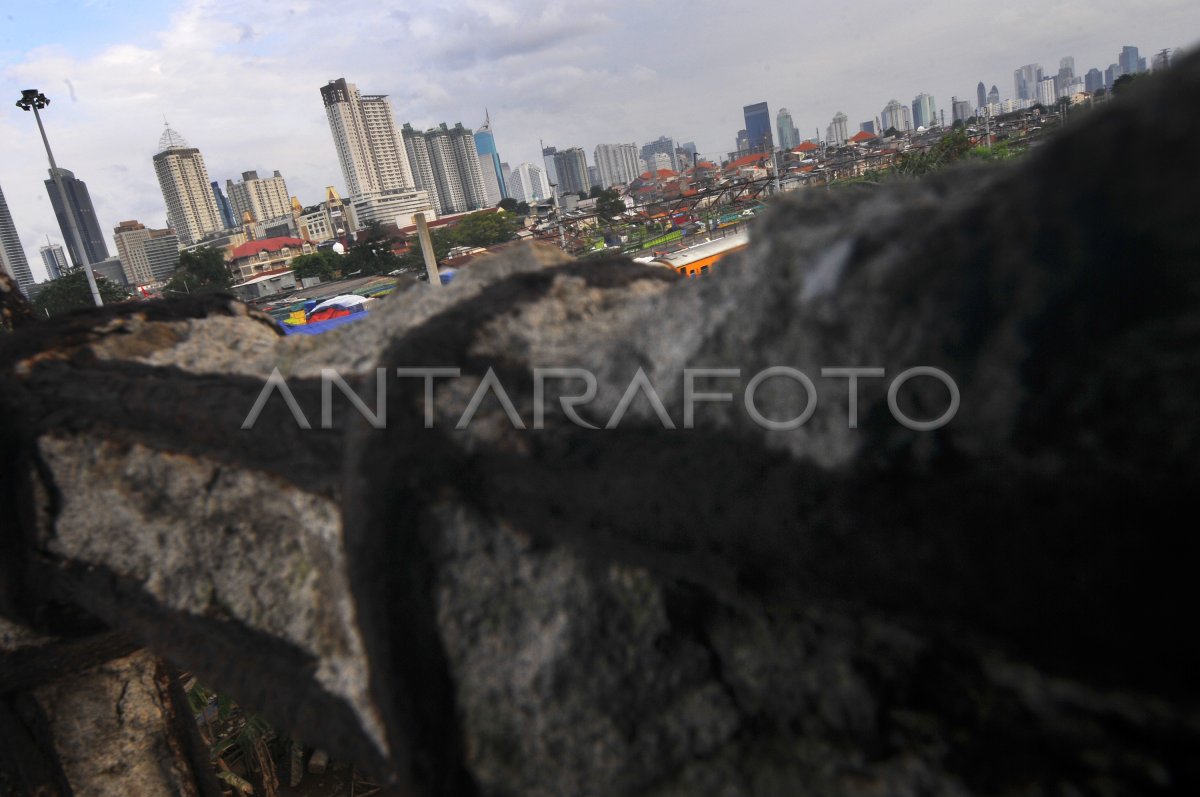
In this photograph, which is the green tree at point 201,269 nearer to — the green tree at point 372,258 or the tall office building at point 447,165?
the green tree at point 372,258

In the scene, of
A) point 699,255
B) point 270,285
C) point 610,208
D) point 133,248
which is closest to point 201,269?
point 270,285

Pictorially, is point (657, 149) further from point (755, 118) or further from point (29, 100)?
point (29, 100)

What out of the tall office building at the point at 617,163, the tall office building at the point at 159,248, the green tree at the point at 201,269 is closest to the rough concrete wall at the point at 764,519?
the green tree at the point at 201,269

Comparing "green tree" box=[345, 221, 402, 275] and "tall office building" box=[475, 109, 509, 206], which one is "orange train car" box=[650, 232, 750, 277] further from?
"tall office building" box=[475, 109, 509, 206]

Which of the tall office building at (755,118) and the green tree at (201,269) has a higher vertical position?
the tall office building at (755,118)

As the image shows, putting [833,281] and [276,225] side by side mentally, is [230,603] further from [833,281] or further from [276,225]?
[276,225]

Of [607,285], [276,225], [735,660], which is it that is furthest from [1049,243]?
[276,225]
